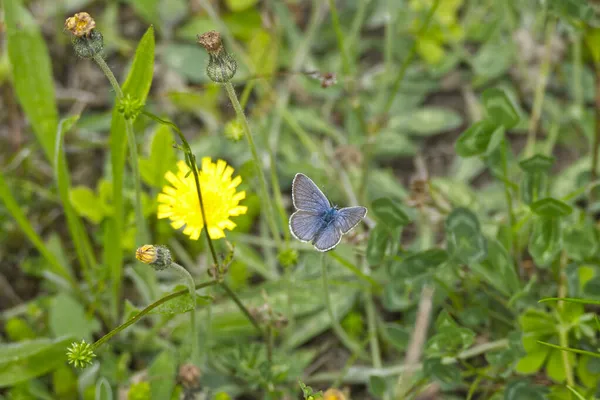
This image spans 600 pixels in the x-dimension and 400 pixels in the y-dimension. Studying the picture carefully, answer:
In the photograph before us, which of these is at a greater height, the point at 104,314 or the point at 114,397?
the point at 104,314

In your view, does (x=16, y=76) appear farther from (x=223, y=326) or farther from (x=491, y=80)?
(x=491, y=80)

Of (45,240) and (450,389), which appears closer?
(450,389)

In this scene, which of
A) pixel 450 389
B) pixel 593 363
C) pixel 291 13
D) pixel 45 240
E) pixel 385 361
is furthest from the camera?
pixel 291 13

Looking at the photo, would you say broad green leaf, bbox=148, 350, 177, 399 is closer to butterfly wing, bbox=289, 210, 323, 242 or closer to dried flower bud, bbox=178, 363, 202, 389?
dried flower bud, bbox=178, 363, 202, 389

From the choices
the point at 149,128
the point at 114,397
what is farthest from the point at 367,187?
the point at 114,397

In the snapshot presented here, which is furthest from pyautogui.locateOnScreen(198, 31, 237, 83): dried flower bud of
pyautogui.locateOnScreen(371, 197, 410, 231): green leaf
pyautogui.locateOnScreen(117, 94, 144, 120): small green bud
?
pyautogui.locateOnScreen(371, 197, 410, 231): green leaf

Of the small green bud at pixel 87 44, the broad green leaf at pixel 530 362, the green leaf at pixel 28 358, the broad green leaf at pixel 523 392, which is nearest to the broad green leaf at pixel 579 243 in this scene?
the broad green leaf at pixel 530 362

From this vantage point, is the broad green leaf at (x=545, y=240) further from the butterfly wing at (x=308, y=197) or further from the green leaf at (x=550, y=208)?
the butterfly wing at (x=308, y=197)
